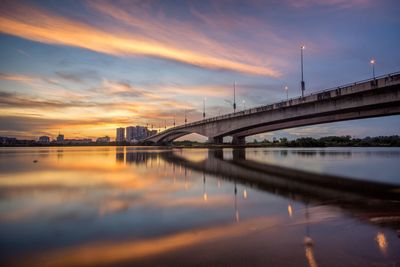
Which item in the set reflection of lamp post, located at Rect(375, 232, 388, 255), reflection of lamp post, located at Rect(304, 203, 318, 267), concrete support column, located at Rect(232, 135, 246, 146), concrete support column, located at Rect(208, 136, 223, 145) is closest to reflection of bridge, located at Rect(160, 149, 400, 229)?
reflection of lamp post, located at Rect(375, 232, 388, 255)

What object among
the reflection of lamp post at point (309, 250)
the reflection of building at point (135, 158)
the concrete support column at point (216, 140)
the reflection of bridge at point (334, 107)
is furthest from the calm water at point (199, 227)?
the concrete support column at point (216, 140)

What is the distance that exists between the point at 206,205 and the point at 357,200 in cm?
710

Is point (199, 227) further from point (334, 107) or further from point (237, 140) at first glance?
point (237, 140)

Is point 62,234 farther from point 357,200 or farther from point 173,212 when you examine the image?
point 357,200

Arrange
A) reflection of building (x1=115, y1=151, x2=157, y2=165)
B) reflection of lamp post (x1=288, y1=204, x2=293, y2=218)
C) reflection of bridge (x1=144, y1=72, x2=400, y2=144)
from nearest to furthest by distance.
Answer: reflection of lamp post (x1=288, y1=204, x2=293, y2=218) < reflection of bridge (x1=144, y1=72, x2=400, y2=144) < reflection of building (x1=115, y1=151, x2=157, y2=165)

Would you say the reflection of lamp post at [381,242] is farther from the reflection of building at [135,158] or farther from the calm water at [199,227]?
the reflection of building at [135,158]

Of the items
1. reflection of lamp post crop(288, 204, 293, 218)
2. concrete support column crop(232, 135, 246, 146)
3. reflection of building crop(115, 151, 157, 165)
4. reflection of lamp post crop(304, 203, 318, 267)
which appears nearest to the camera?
reflection of lamp post crop(304, 203, 318, 267)

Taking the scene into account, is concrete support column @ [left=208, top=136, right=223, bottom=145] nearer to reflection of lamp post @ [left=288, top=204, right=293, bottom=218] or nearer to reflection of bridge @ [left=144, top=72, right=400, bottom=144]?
reflection of bridge @ [left=144, top=72, right=400, bottom=144]

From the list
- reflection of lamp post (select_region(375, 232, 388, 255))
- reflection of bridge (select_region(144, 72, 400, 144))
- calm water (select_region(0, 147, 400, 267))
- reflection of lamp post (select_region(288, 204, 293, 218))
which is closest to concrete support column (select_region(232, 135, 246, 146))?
reflection of bridge (select_region(144, 72, 400, 144))

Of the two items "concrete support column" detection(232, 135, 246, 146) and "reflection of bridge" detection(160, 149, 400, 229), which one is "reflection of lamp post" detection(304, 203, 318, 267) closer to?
"reflection of bridge" detection(160, 149, 400, 229)

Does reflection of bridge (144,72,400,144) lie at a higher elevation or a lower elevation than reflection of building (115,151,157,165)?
higher

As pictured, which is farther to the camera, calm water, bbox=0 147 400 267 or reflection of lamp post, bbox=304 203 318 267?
calm water, bbox=0 147 400 267

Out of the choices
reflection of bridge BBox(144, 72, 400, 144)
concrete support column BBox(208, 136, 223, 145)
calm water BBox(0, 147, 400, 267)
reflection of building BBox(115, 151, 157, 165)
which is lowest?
calm water BBox(0, 147, 400, 267)

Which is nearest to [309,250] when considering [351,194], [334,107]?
[351,194]
